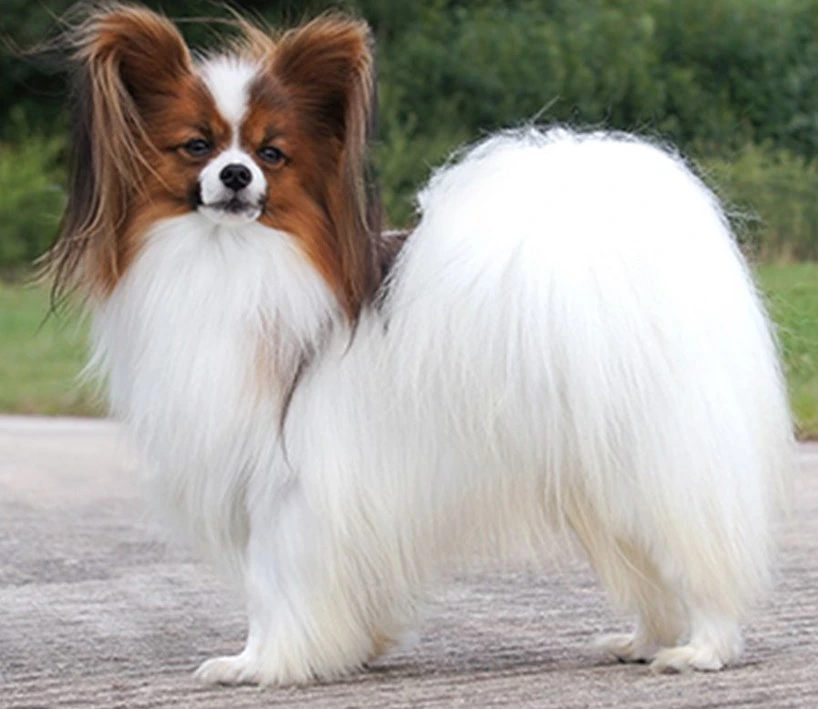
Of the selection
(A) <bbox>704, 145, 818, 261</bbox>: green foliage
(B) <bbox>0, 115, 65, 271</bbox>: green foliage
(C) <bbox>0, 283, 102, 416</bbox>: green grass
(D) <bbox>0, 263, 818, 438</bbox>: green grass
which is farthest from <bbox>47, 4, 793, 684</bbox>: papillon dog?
(B) <bbox>0, 115, 65, 271</bbox>: green foliage

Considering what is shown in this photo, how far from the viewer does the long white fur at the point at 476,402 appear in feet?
15.0

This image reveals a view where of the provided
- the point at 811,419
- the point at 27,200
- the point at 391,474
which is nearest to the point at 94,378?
the point at 391,474

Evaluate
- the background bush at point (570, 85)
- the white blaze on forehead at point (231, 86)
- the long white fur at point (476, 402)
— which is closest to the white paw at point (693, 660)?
the long white fur at point (476, 402)

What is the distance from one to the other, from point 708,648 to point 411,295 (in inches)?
39.9

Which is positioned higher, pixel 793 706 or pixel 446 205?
pixel 446 205

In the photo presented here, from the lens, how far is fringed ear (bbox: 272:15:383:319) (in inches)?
184

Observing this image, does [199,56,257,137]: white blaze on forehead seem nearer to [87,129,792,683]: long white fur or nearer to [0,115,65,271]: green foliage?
[87,129,792,683]: long white fur

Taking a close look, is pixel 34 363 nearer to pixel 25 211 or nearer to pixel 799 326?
pixel 25 211

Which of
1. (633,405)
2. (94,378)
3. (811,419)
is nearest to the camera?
(633,405)

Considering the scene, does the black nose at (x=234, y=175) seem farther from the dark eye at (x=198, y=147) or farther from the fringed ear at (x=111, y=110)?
the fringed ear at (x=111, y=110)

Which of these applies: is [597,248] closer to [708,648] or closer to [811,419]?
[708,648]

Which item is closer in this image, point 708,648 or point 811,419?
point 708,648

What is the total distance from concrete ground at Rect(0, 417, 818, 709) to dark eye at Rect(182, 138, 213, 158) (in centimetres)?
81

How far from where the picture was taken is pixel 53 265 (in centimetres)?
480
